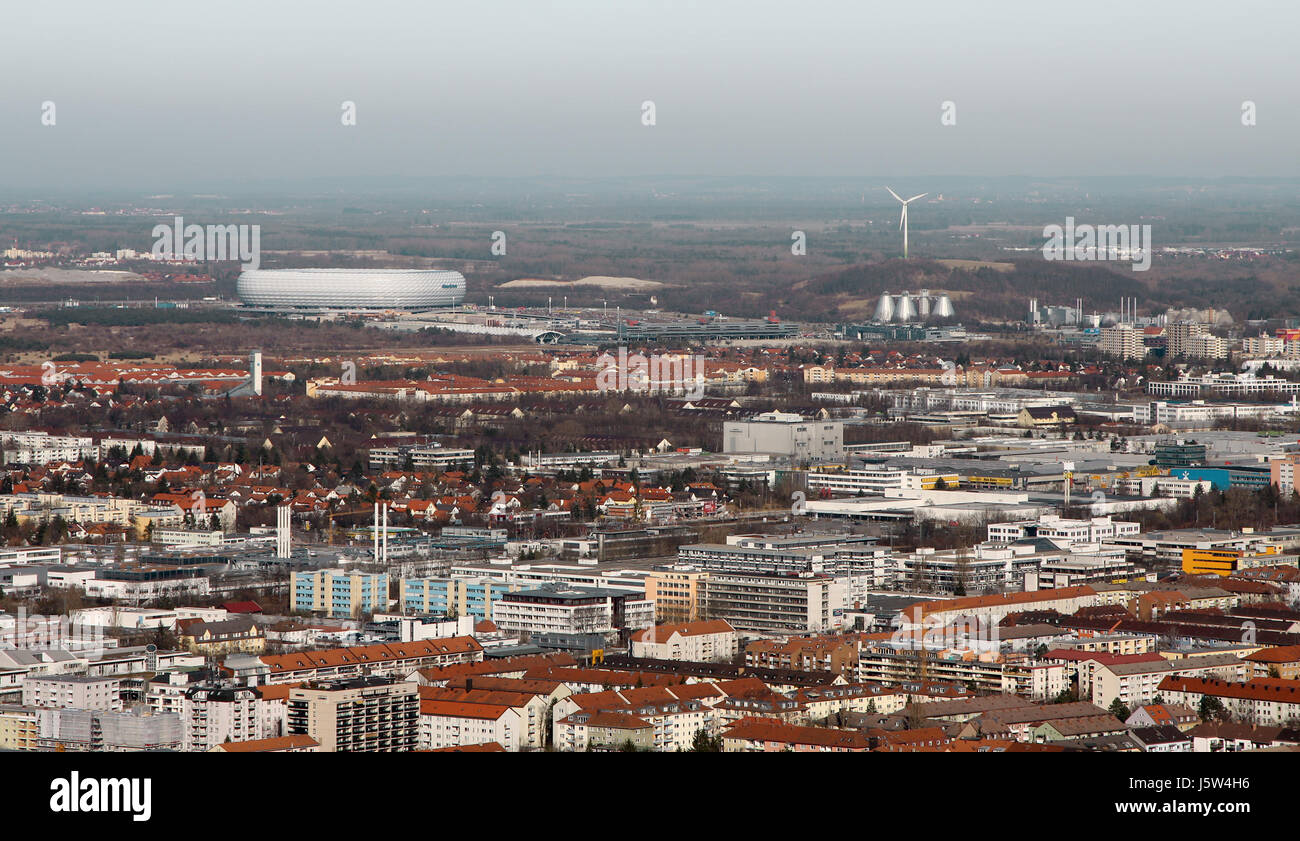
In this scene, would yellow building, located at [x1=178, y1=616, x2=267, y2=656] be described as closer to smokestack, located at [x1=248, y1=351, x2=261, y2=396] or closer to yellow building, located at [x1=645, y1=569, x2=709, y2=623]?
yellow building, located at [x1=645, y1=569, x2=709, y2=623]

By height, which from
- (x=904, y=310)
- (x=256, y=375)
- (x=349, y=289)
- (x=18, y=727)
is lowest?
(x=18, y=727)

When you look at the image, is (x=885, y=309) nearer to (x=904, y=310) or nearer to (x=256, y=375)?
(x=904, y=310)

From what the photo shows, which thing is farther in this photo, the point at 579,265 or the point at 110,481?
the point at 579,265

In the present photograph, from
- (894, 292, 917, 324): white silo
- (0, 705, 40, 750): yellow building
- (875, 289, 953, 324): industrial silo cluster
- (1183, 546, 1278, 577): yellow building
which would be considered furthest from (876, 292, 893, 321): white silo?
(0, 705, 40, 750): yellow building

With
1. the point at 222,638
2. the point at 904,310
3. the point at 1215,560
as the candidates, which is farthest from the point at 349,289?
the point at 222,638

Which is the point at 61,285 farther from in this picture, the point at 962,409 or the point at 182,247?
the point at 962,409
